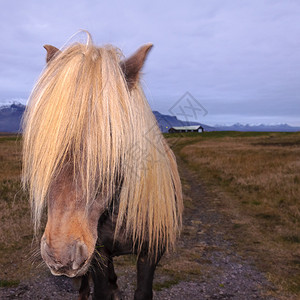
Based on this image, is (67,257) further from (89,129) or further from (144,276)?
(144,276)

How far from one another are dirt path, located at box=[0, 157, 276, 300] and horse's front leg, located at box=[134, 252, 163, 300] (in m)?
1.73

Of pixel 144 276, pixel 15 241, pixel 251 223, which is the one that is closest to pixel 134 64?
pixel 144 276

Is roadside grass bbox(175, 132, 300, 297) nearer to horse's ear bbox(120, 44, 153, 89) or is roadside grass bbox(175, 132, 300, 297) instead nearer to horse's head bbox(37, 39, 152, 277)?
horse's ear bbox(120, 44, 153, 89)

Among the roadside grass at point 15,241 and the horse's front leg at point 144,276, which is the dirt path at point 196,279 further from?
the horse's front leg at point 144,276

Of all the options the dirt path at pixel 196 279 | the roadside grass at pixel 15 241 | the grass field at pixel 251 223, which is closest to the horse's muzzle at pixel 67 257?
the grass field at pixel 251 223

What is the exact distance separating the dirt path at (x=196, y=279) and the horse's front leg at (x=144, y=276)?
1.73m

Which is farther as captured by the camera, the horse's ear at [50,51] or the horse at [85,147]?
the horse's ear at [50,51]

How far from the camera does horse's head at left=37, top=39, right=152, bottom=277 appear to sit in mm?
1491

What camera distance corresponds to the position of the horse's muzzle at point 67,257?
1.49 meters

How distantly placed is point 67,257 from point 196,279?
3.77 meters

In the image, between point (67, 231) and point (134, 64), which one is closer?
point (67, 231)

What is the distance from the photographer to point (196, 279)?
464 cm

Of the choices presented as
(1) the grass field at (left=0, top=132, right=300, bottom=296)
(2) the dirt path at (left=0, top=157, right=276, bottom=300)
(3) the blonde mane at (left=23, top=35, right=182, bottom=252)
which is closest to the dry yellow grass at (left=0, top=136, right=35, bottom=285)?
(1) the grass field at (left=0, top=132, right=300, bottom=296)

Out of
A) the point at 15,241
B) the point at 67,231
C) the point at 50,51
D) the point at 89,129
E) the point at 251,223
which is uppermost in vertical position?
the point at 50,51
